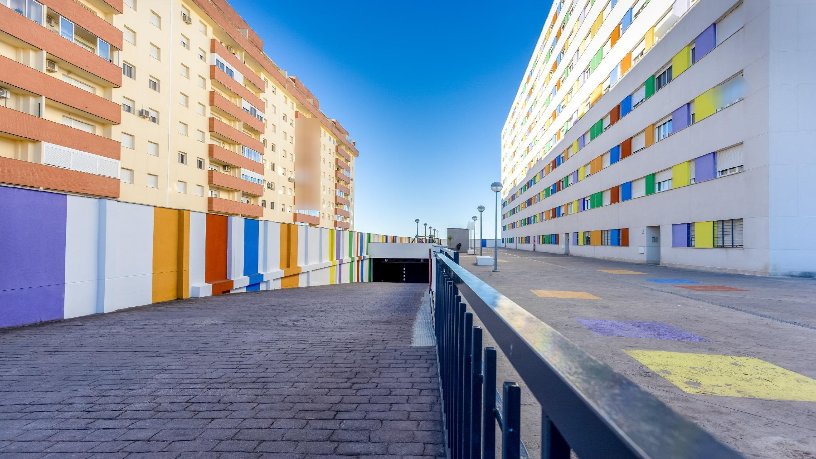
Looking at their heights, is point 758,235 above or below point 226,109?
below

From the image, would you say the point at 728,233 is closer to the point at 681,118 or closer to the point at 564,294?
the point at 681,118

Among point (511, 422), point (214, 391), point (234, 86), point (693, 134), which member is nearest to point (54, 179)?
point (234, 86)

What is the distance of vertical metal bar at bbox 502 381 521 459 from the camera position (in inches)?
40.8

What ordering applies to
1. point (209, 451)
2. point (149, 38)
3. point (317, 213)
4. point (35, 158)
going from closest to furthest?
point (209, 451) → point (35, 158) → point (149, 38) → point (317, 213)

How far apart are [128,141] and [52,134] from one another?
6376 millimetres

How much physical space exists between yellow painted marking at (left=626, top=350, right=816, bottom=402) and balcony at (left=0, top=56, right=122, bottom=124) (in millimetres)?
30097

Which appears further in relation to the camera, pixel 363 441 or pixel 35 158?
pixel 35 158

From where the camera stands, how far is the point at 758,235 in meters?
14.8

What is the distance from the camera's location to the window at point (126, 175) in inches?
1109

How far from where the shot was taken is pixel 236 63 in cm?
4122

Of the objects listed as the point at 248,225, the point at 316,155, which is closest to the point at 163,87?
the point at 248,225

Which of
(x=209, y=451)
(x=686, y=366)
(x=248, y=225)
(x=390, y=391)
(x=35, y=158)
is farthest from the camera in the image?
(x=35, y=158)

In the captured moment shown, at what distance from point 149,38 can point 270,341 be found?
3582 cm

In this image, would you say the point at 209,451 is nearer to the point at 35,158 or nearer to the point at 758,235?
the point at 758,235
